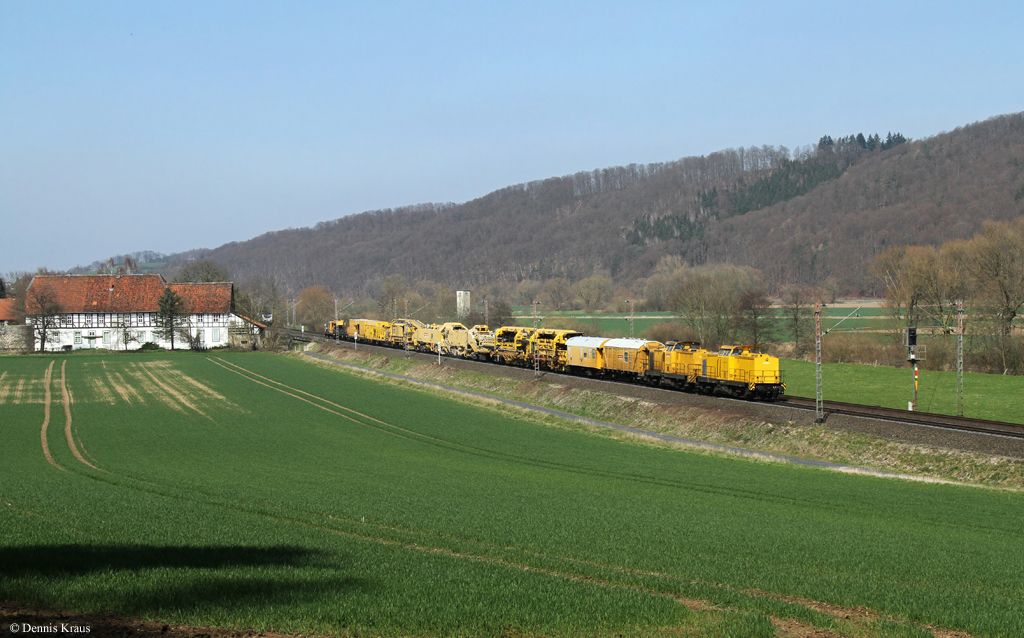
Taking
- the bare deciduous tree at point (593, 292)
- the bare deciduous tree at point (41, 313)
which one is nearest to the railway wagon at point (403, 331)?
the bare deciduous tree at point (41, 313)

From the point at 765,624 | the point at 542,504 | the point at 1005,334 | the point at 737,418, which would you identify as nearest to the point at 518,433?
the point at 737,418

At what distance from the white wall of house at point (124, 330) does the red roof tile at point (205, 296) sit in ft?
4.27

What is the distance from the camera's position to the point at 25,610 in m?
9.33

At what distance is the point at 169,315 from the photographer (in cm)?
10000

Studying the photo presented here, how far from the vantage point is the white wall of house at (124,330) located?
9969 cm

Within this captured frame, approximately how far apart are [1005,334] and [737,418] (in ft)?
122

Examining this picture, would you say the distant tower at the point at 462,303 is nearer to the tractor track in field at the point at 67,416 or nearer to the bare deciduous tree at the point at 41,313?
the bare deciduous tree at the point at 41,313

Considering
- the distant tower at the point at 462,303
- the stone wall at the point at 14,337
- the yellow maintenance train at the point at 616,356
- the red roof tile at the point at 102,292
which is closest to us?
the yellow maintenance train at the point at 616,356

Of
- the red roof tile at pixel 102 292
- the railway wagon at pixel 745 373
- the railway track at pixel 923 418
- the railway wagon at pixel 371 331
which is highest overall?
the red roof tile at pixel 102 292

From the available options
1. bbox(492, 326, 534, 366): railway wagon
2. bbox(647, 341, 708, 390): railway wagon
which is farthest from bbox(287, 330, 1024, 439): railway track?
bbox(492, 326, 534, 366): railway wagon

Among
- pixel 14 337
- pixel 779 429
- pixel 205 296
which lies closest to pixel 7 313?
pixel 14 337

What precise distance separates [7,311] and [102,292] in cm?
1293

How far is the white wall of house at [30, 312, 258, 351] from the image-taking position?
99688mm

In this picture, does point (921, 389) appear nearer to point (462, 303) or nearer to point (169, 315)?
point (462, 303)
